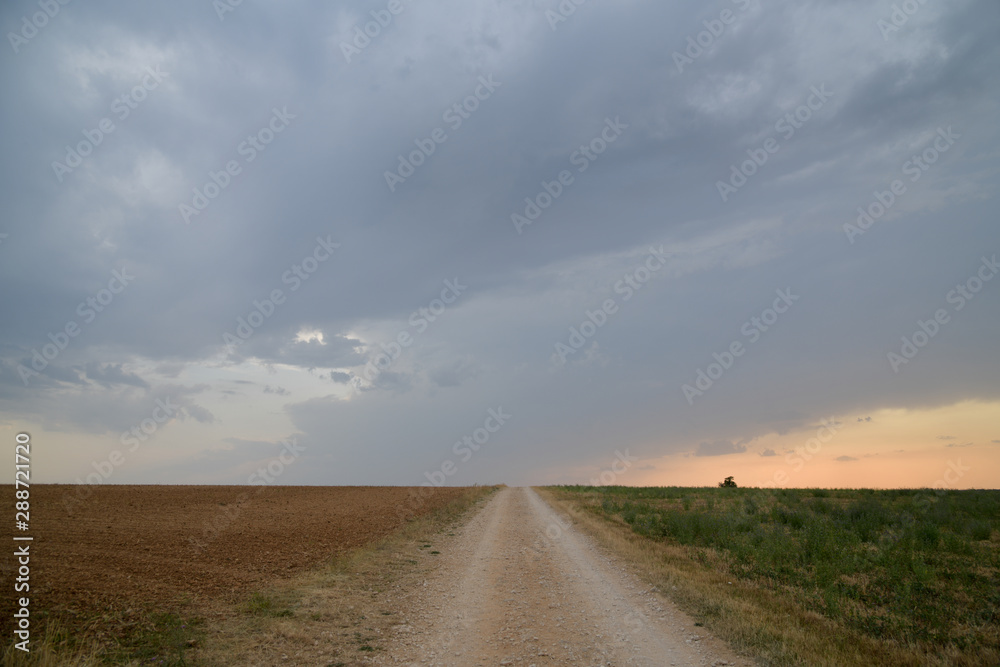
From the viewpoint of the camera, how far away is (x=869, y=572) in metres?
13.9

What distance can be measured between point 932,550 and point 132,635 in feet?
74.3

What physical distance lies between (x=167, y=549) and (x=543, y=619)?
15.1 metres

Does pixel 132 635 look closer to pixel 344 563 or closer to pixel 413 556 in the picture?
pixel 344 563

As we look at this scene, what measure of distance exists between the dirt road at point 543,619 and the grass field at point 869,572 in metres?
1.25

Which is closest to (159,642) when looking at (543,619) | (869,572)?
(543,619)

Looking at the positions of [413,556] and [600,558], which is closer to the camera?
[600,558]

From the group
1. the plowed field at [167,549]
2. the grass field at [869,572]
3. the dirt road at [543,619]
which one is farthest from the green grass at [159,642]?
the grass field at [869,572]

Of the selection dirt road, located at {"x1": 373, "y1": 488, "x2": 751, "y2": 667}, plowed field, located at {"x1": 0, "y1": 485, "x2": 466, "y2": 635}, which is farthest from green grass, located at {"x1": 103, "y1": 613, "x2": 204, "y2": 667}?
dirt road, located at {"x1": 373, "y1": 488, "x2": 751, "y2": 667}

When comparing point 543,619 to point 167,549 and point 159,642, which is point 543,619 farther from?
point 167,549

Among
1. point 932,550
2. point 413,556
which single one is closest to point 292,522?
point 413,556

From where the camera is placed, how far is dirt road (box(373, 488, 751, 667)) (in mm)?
7871

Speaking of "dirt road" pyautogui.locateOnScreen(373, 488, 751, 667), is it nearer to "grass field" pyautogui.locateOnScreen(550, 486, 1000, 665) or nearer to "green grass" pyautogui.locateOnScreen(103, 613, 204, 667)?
"grass field" pyautogui.locateOnScreen(550, 486, 1000, 665)

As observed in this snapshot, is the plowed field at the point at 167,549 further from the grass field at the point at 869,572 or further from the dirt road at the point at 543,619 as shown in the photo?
the grass field at the point at 869,572

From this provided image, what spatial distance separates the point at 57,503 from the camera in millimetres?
33781
